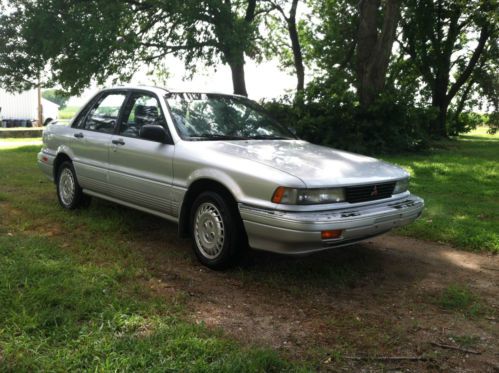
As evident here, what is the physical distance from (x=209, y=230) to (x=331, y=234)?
3.73 ft

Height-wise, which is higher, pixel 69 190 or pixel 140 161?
pixel 140 161

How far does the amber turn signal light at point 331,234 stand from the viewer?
385cm

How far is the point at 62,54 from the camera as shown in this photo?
1791 centimetres

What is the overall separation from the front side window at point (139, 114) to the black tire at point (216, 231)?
117 cm

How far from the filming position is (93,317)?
10.9ft

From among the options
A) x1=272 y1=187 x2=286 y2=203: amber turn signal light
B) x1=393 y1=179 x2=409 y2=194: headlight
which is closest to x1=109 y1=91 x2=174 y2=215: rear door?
x1=272 y1=187 x2=286 y2=203: amber turn signal light

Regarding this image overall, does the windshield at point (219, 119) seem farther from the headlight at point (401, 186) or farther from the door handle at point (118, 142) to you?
the headlight at point (401, 186)

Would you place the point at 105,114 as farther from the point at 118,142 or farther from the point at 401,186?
the point at 401,186

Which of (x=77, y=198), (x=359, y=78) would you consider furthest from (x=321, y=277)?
(x=359, y=78)

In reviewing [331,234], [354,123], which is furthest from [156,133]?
[354,123]

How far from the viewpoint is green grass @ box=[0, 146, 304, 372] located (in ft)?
9.13

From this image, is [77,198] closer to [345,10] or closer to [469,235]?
[469,235]

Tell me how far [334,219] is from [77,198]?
3.77 m

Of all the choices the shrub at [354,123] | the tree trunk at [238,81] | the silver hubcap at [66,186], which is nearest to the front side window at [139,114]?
the silver hubcap at [66,186]
